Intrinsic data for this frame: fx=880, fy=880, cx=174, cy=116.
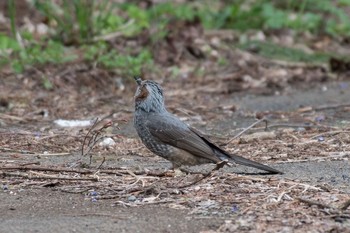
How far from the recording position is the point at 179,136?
673 centimetres

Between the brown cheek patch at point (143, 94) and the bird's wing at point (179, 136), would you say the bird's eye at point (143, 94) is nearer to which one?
the brown cheek patch at point (143, 94)

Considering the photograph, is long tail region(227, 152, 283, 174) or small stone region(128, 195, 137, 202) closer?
small stone region(128, 195, 137, 202)

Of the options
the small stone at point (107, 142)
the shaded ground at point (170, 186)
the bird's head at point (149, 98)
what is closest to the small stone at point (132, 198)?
the shaded ground at point (170, 186)

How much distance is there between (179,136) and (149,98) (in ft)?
1.41

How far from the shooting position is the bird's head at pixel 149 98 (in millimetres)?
6926

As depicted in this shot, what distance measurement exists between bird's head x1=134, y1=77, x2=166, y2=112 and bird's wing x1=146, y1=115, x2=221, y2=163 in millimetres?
105

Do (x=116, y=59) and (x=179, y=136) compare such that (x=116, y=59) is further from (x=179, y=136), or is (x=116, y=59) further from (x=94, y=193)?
(x=94, y=193)

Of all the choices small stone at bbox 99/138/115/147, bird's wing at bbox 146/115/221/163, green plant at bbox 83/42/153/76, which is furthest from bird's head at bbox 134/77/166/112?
green plant at bbox 83/42/153/76

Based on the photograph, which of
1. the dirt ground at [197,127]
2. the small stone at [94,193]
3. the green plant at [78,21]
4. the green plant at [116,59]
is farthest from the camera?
the green plant at [78,21]

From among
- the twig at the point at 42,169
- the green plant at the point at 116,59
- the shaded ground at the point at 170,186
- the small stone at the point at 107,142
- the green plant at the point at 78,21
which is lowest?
the small stone at the point at 107,142

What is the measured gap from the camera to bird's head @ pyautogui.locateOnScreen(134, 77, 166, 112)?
6.93 metres

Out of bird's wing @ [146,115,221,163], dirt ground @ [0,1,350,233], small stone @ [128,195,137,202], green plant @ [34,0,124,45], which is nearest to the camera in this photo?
dirt ground @ [0,1,350,233]

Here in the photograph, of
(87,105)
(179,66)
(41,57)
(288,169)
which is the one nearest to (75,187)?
(288,169)

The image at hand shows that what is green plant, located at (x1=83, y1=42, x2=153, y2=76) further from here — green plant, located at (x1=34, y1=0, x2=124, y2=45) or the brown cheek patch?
the brown cheek patch
